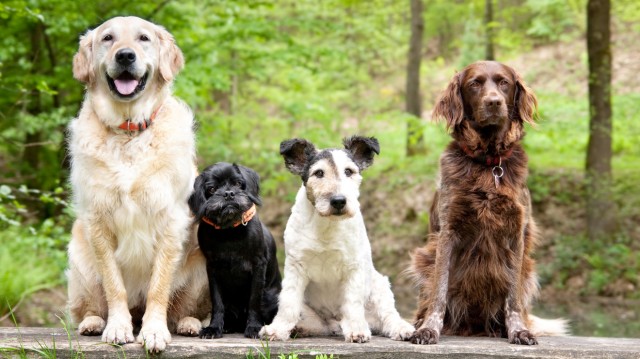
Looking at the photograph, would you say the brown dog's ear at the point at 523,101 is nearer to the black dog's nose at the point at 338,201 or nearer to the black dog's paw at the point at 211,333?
the black dog's nose at the point at 338,201

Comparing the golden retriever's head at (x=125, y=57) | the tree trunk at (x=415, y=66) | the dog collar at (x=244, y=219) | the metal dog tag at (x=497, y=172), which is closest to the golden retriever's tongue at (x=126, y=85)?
the golden retriever's head at (x=125, y=57)

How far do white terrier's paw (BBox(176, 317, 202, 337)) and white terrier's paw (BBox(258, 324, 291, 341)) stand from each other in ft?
1.62

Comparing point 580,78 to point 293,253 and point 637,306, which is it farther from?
point 293,253

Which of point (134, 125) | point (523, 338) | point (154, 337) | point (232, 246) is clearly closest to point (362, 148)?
point (232, 246)

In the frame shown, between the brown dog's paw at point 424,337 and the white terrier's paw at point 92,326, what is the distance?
2.17 meters

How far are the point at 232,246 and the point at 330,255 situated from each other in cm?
68

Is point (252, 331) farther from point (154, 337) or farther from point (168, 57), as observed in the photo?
point (168, 57)

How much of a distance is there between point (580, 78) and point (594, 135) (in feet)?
29.6

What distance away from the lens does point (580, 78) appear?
828 inches

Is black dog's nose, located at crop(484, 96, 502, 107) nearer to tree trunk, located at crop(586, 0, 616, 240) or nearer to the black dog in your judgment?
the black dog

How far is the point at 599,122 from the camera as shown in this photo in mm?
12656

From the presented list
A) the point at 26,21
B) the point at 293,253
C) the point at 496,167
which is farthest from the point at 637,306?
the point at 26,21

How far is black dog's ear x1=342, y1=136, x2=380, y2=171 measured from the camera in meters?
4.63

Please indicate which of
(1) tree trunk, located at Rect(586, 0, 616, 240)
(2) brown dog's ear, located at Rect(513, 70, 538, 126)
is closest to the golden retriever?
(2) brown dog's ear, located at Rect(513, 70, 538, 126)
